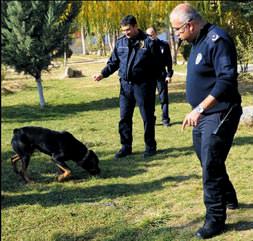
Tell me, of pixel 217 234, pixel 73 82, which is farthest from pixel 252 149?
pixel 73 82

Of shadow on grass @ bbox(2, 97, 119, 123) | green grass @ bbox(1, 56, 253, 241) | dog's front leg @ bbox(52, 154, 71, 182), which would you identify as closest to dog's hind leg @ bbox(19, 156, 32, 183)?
green grass @ bbox(1, 56, 253, 241)

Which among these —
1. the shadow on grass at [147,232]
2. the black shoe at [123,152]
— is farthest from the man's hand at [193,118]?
the black shoe at [123,152]

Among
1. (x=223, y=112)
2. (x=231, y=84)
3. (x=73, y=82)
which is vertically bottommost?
(x=73, y=82)

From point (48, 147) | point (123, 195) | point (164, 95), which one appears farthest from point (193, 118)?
point (164, 95)

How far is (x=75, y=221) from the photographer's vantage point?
15.8ft

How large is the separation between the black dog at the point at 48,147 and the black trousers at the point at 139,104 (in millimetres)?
1191

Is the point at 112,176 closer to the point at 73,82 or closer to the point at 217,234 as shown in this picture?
the point at 217,234

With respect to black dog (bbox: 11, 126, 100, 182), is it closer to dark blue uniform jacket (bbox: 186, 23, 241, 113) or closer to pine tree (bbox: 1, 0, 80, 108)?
dark blue uniform jacket (bbox: 186, 23, 241, 113)

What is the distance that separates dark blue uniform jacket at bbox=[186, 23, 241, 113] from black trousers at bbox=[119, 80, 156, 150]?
2.77 meters

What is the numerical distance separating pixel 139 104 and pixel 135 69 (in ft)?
1.84

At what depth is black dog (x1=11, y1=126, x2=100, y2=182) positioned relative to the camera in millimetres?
5930

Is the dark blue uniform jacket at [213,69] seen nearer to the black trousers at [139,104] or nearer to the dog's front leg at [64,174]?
the dog's front leg at [64,174]

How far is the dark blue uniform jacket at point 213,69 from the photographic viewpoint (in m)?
3.59

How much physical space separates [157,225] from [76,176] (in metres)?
2.08
